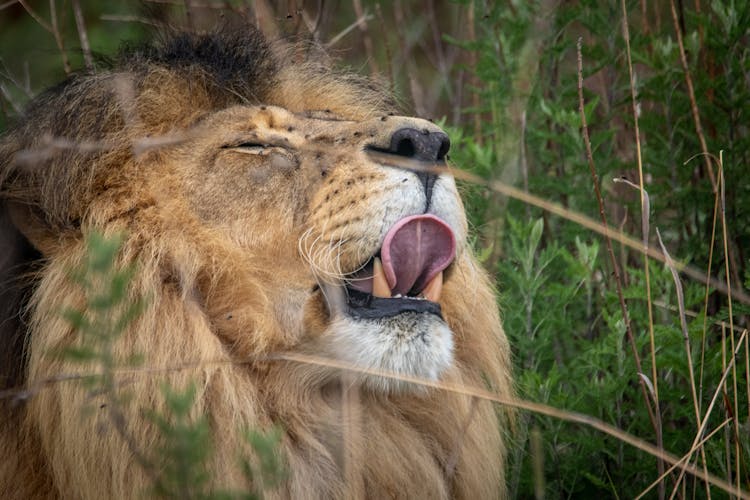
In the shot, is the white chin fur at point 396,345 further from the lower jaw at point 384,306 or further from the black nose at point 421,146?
the black nose at point 421,146

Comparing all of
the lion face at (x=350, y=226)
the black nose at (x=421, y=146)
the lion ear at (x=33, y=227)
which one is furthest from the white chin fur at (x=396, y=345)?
the lion ear at (x=33, y=227)

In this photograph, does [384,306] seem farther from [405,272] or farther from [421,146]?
[421,146]

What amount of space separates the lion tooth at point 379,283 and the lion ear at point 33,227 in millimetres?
941

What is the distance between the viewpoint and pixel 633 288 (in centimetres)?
372

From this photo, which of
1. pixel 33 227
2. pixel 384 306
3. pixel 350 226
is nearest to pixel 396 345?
pixel 384 306

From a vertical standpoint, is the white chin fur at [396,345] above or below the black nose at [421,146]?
below

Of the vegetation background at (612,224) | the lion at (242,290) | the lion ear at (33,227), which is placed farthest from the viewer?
the vegetation background at (612,224)

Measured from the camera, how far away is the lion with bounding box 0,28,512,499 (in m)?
2.83

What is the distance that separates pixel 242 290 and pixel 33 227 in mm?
650

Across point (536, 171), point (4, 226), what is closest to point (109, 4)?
point (536, 171)

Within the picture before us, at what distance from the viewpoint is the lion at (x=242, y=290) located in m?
2.83

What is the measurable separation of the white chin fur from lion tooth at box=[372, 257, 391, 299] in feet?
0.34

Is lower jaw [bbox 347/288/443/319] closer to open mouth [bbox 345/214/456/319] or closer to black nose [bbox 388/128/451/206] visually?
open mouth [bbox 345/214/456/319]

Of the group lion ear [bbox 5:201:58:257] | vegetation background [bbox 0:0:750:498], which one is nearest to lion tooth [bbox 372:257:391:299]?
vegetation background [bbox 0:0:750:498]
